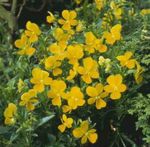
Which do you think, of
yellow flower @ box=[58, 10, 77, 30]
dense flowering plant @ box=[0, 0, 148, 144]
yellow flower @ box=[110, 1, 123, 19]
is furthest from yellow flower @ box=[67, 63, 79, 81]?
yellow flower @ box=[110, 1, 123, 19]

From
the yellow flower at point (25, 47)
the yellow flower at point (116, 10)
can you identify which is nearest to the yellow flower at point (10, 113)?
the yellow flower at point (25, 47)

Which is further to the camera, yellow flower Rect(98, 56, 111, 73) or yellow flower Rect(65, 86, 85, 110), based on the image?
yellow flower Rect(98, 56, 111, 73)

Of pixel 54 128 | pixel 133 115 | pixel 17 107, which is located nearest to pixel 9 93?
pixel 17 107

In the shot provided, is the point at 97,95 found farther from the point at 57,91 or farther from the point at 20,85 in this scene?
the point at 20,85

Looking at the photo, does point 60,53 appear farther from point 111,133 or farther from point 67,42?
point 111,133

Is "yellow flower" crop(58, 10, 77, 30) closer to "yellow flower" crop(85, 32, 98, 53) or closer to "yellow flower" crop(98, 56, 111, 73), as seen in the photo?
"yellow flower" crop(85, 32, 98, 53)
